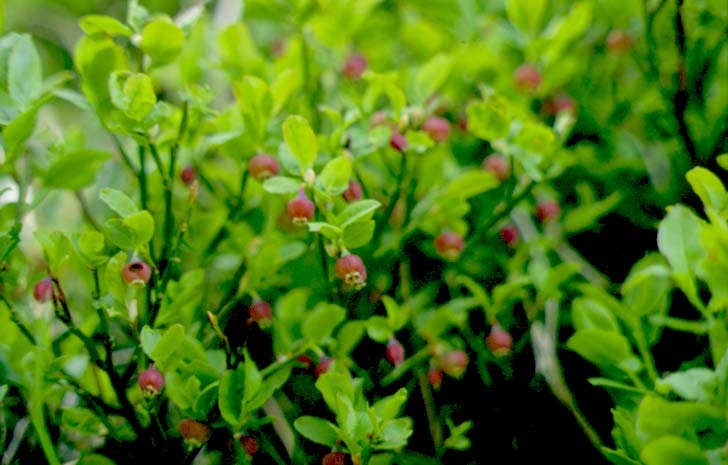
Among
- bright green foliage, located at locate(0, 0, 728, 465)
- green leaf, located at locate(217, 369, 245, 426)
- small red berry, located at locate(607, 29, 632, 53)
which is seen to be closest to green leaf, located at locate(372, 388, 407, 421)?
bright green foliage, located at locate(0, 0, 728, 465)

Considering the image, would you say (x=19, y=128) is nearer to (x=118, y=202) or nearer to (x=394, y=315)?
(x=118, y=202)

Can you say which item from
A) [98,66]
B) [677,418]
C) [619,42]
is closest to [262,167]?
[98,66]

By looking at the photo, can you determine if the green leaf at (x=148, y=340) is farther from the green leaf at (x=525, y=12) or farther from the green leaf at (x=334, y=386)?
the green leaf at (x=525, y=12)

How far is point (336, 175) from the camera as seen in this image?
55 centimetres

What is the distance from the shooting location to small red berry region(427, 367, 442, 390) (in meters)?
0.66

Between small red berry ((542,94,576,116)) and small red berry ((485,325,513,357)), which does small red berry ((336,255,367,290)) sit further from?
small red berry ((542,94,576,116))

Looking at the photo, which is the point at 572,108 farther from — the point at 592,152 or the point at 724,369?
the point at 724,369

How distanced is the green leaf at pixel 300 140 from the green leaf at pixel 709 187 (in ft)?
0.90

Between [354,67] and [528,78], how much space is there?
0.21 metres

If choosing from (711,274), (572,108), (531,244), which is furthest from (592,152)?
(711,274)

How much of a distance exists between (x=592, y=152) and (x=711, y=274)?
0.36 metres

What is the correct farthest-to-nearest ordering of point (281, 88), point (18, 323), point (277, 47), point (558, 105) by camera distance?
point (277, 47)
point (558, 105)
point (281, 88)
point (18, 323)

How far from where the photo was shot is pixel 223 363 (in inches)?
23.0

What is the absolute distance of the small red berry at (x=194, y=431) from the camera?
543mm
